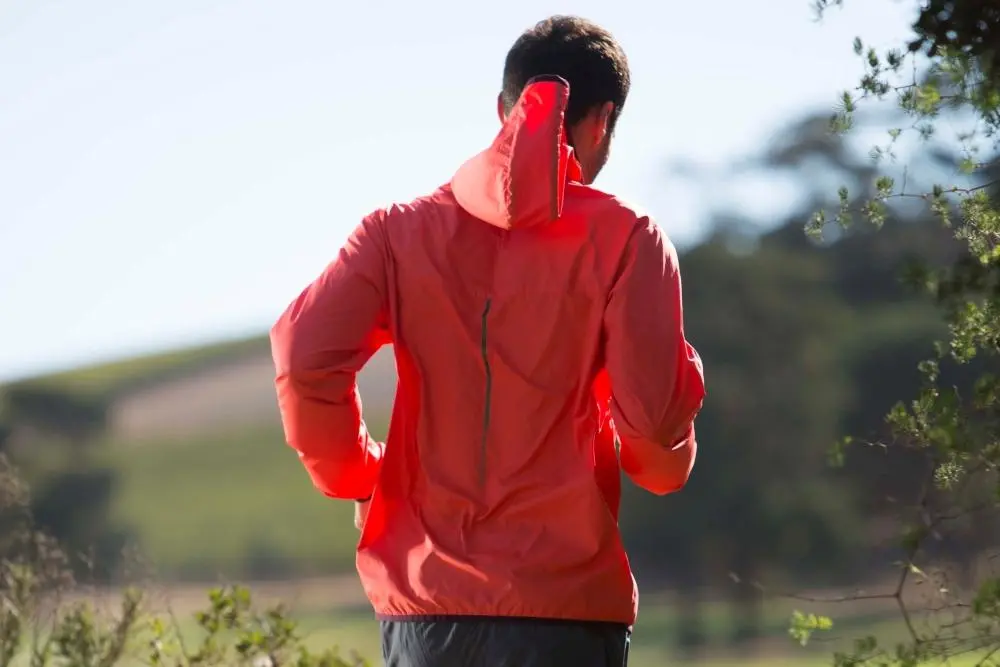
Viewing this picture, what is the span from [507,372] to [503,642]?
0.29 m

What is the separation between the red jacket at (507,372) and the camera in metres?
1.51

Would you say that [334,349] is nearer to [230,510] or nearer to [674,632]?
[230,510]

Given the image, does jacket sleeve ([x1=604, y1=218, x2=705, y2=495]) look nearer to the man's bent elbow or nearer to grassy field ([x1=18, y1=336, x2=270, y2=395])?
the man's bent elbow

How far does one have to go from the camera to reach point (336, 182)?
14148mm

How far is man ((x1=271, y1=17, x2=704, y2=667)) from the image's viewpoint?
59.4 inches

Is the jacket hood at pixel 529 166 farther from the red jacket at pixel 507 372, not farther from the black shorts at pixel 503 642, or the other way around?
the black shorts at pixel 503 642

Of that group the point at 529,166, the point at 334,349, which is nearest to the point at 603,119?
the point at 529,166

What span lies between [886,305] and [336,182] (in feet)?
18.0

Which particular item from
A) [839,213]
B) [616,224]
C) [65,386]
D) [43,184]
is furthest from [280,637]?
[43,184]

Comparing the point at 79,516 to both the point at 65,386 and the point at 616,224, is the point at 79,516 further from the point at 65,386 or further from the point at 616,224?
the point at 616,224

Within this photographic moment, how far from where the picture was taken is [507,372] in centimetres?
155

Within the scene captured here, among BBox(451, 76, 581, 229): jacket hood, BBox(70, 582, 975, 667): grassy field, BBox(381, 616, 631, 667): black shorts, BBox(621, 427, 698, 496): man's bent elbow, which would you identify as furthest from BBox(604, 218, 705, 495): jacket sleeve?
BBox(70, 582, 975, 667): grassy field

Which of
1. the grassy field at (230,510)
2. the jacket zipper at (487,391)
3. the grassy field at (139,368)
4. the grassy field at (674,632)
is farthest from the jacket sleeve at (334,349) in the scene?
the grassy field at (674,632)

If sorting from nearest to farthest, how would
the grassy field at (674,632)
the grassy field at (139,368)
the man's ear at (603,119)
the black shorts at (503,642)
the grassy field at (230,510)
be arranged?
the black shorts at (503,642)
the man's ear at (603,119)
the grassy field at (139,368)
the grassy field at (230,510)
the grassy field at (674,632)
